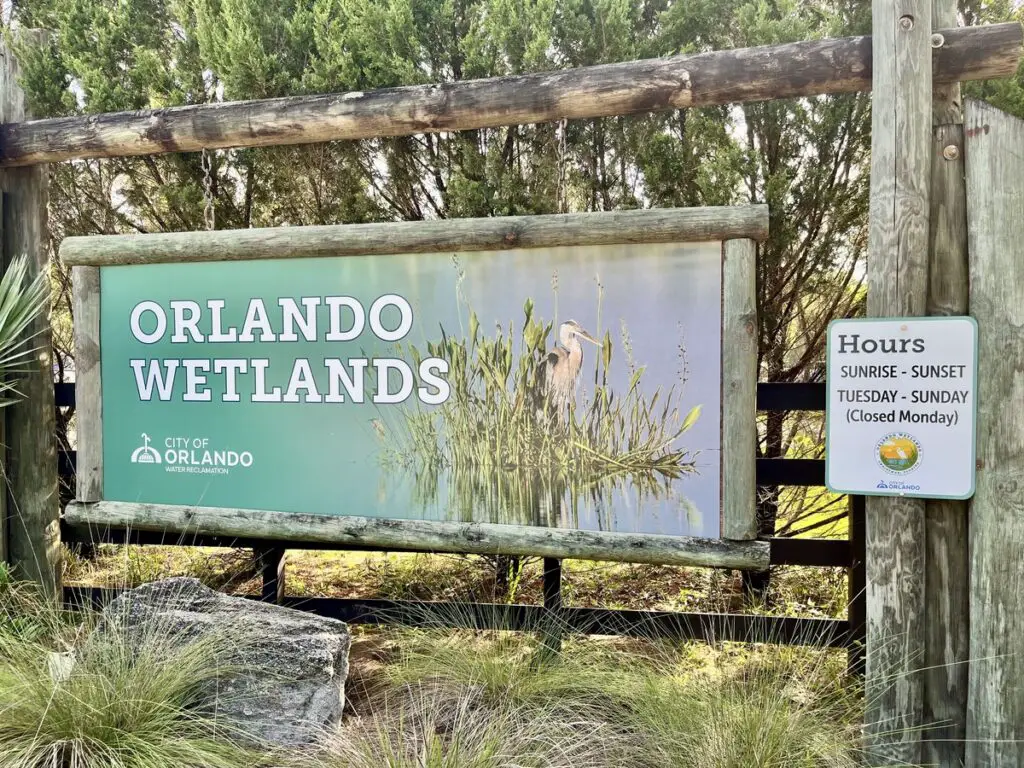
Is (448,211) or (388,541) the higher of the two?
(448,211)

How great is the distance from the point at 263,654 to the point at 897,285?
2.65 m

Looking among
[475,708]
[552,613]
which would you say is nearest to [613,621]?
[552,613]

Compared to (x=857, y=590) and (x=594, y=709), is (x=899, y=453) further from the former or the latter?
(x=594, y=709)

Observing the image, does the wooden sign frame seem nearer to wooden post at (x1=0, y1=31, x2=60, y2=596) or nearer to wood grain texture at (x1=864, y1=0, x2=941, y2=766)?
wooden post at (x1=0, y1=31, x2=60, y2=596)

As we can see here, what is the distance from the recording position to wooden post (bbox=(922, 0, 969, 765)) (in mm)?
2426

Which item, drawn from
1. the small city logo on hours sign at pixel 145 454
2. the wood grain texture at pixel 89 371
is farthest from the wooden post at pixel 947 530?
the wood grain texture at pixel 89 371

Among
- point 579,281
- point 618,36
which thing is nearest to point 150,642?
point 579,281

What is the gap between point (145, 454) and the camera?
3369 millimetres

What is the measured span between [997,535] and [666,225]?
5.10ft

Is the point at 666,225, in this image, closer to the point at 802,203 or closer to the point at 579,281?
the point at 579,281

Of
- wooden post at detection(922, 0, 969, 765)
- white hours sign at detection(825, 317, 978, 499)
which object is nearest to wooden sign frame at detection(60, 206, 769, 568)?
white hours sign at detection(825, 317, 978, 499)

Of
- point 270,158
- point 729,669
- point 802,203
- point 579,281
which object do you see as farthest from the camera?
point 270,158

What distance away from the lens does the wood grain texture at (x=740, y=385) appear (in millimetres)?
2711

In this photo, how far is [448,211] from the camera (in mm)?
3932
